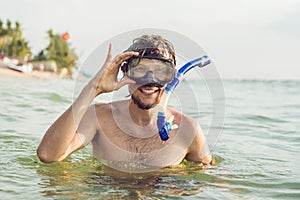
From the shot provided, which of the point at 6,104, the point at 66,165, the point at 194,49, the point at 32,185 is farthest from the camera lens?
the point at 6,104

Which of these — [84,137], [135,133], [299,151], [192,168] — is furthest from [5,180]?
[299,151]

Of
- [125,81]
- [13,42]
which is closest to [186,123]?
[125,81]

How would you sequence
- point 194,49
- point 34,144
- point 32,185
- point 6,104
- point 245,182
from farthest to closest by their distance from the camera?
1. point 6,104
2. point 34,144
3. point 245,182
4. point 194,49
5. point 32,185

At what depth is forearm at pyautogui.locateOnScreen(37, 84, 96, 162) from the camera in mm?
3113

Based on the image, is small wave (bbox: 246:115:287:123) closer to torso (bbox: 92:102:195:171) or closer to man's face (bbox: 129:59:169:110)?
torso (bbox: 92:102:195:171)

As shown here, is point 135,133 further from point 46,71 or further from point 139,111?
point 46,71

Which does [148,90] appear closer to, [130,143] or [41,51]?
[130,143]

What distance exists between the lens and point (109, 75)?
3.04 metres

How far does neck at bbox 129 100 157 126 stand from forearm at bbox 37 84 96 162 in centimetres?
65

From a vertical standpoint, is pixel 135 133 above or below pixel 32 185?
above

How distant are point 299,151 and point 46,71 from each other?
176 ft

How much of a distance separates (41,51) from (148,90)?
58482mm

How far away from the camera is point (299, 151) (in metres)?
5.36

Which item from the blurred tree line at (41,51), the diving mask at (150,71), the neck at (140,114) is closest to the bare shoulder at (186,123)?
the neck at (140,114)
